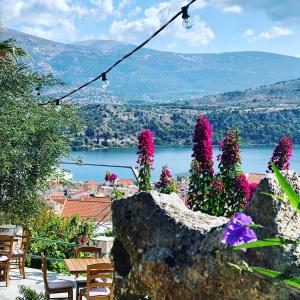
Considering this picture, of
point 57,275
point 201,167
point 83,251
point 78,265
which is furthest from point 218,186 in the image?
point 57,275

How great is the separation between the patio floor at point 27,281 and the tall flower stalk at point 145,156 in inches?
83.5

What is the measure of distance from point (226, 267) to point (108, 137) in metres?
129

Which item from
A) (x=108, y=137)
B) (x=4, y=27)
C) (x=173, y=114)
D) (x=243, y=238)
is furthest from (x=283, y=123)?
(x=243, y=238)

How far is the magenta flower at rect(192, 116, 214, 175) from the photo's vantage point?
7.75 meters

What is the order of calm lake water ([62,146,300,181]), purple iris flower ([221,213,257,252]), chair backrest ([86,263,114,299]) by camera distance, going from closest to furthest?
purple iris flower ([221,213,257,252]) < chair backrest ([86,263,114,299]) < calm lake water ([62,146,300,181])

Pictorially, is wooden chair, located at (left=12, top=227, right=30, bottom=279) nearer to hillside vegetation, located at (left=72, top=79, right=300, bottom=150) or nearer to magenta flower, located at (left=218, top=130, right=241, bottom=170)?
magenta flower, located at (left=218, top=130, right=241, bottom=170)

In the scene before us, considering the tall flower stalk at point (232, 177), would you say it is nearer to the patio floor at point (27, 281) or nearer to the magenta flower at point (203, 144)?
the magenta flower at point (203, 144)

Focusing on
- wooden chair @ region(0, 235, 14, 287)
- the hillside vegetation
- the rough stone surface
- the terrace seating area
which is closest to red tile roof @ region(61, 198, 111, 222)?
the terrace seating area

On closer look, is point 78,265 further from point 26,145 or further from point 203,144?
point 26,145

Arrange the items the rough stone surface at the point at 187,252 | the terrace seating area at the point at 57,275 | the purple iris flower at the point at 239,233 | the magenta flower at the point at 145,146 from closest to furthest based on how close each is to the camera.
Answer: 1. the purple iris flower at the point at 239,233
2. the rough stone surface at the point at 187,252
3. the terrace seating area at the point at 57,275
4. the magenta flower at the point at 145,146

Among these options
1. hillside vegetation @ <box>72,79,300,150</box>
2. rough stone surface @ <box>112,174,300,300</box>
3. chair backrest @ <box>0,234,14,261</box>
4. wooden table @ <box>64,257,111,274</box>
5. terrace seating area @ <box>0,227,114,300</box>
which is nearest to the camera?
rough stone surface @ <box>112,174,300,300</box>

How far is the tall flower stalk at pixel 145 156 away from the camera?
28.9 feet

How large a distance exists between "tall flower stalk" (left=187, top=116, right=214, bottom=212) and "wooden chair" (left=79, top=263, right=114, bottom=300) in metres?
1.79

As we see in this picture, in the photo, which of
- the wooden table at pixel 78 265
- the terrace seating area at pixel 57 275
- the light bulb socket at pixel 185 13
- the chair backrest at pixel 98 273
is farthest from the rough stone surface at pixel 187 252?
the wooden table at pixel 78 265
